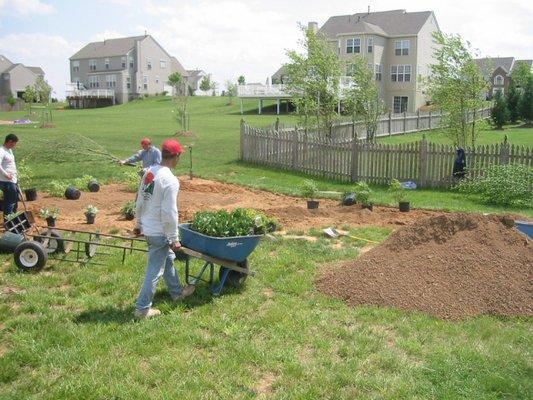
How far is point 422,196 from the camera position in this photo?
14.9 meters

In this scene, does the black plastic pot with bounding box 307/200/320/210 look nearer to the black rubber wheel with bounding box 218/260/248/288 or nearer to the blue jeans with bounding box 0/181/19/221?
the black rubber wheel with bounding box 218/260/248/288

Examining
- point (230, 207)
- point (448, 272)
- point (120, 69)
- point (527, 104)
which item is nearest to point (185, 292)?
point (448, 272)

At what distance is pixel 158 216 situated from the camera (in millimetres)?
5980

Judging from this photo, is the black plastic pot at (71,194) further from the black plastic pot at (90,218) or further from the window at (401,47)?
the window at (401,47)

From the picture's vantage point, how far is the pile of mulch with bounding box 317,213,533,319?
647 centimetres

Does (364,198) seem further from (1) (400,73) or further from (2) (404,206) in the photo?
(1) (400,73)

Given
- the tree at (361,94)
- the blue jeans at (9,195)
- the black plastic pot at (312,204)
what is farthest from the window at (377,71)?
the blue jeans at (9,195)

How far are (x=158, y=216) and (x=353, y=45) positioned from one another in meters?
54.2

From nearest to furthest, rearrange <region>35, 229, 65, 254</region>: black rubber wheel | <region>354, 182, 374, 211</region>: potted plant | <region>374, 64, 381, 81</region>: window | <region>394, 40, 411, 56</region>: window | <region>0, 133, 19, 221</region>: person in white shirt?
1. <region>35, 229, 65, 254</region>: black rubber wheel
2. <region>0, 133, 19, 221</region>: person in white shirt
3. <region>354, 182, 374, 211</region>: potted plant
4. <region>374, 64, 381, 81</region>: window
5. <region>394, 40, 411, 56</region>: window

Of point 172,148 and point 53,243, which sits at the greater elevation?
point 172,148

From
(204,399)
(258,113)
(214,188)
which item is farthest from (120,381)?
(258,113)

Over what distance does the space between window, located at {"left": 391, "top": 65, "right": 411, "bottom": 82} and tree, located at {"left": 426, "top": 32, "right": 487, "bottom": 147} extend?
3957 centimetres

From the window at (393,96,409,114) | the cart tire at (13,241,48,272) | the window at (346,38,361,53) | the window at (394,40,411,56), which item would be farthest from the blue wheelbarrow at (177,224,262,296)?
the window at (394,40,411,56)

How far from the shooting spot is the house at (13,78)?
94.0 metres
